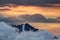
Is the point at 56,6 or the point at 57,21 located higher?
the point at 56,6

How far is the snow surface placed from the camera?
57.3 inches

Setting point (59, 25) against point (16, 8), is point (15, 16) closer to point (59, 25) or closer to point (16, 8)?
point (16, 8)

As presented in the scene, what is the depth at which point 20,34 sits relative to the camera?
58.0 inches

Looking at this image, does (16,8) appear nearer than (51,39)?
No

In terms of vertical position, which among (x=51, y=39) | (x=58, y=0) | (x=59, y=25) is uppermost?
(x=58, y=0)

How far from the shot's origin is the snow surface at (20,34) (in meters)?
1.46

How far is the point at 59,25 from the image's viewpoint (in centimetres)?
147

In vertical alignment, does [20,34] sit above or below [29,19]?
below

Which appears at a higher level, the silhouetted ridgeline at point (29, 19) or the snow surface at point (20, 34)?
the silhouetted ridgeline at point (29, 19)

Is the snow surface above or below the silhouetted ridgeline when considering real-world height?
below

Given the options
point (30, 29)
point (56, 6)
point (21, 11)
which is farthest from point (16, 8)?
point (56, 6)

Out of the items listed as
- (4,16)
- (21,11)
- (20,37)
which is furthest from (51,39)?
(4,16)

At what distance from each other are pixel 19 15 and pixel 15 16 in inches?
1.6

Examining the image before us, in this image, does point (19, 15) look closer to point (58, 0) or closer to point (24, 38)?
point (24, 38)
